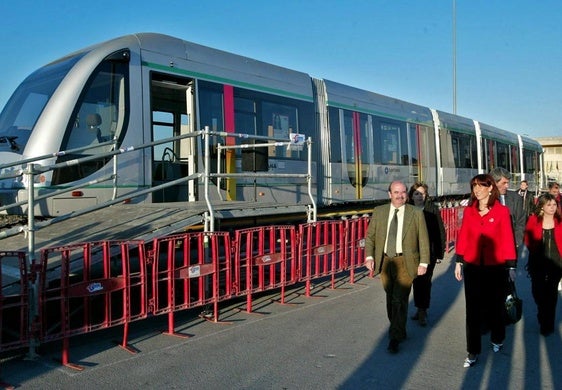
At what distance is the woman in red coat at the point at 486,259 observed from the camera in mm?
4809

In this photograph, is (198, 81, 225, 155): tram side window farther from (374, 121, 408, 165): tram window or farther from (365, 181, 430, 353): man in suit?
(374, 121, 408, 165): tram window

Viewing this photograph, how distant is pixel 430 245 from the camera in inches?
251

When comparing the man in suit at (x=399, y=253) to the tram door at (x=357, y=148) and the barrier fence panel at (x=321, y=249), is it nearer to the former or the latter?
the barrier fence panel at (x=321, y=249)

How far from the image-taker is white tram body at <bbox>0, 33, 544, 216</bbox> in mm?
6914

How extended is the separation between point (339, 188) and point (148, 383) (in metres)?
7.74

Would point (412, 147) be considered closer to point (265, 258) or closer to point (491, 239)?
point (265, 258)

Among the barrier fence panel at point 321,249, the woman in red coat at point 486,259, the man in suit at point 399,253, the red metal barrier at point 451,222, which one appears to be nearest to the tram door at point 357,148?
the red metal barrier at point 451,222

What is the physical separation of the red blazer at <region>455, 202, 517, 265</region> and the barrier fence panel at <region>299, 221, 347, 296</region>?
9.31ft

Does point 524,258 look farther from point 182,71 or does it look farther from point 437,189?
point 182,71

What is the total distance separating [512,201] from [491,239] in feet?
5.54

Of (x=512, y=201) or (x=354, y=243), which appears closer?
(x=512, y=201)

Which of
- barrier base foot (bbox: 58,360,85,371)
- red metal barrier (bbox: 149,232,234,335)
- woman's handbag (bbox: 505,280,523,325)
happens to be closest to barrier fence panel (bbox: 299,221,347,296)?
red metal barrier (bbox: 149,232,234,335)

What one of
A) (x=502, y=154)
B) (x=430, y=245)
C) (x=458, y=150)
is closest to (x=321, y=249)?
(x=430, y=245)

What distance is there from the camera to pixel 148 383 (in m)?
4.27
